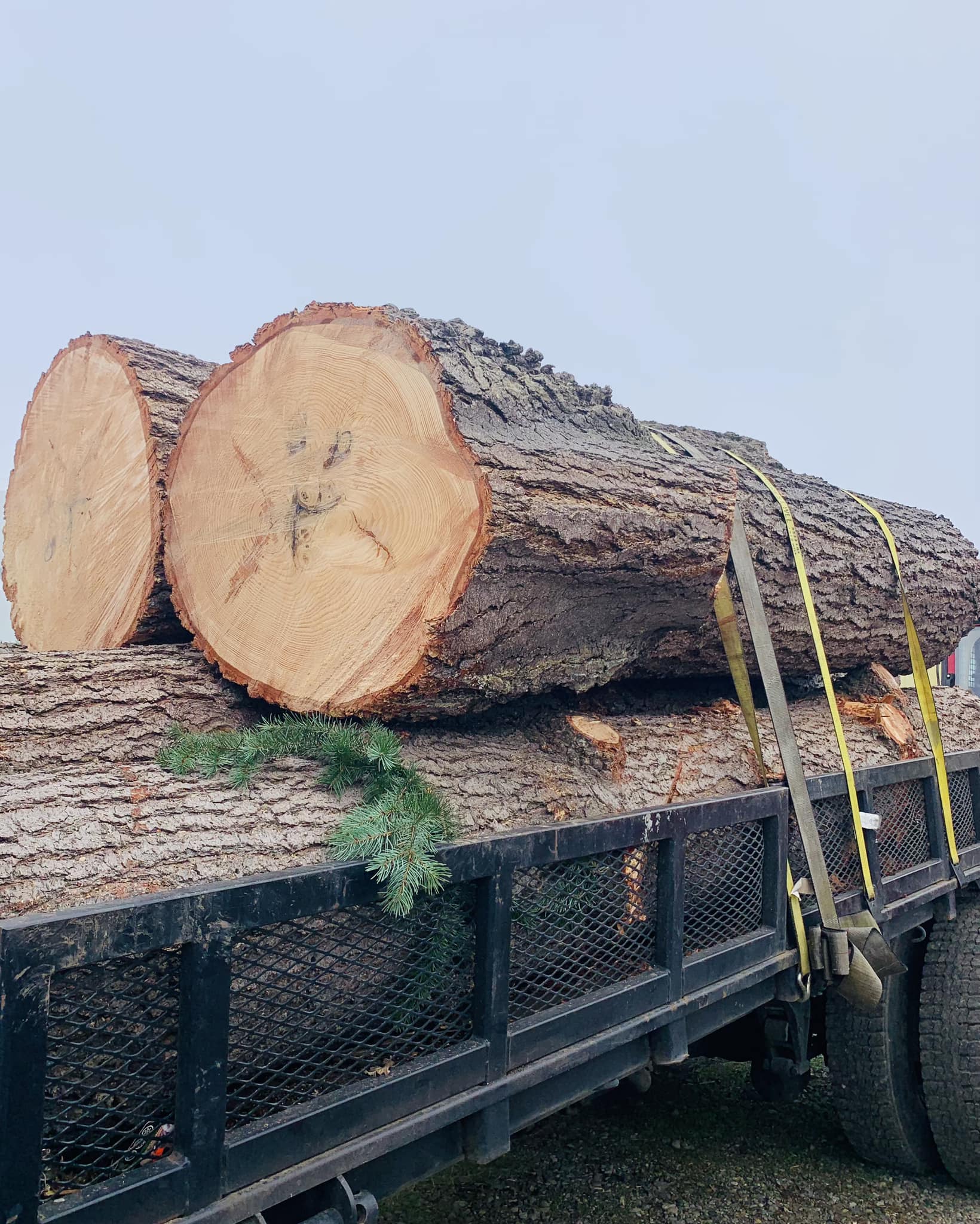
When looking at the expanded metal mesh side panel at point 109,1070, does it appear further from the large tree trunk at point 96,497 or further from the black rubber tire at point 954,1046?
the black rubber tire at point 954,1046

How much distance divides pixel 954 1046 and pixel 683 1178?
41.2 inches

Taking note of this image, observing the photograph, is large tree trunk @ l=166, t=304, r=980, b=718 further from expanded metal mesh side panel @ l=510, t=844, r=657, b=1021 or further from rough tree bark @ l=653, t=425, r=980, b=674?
expanded metal mesh side panel @ l=510, t=844, r=657, b=1021

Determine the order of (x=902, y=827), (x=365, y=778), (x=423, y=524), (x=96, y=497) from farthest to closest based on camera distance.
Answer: (x=96, y=497), (x=902, y=827), (x=423, y=524), (x=365, y=778)

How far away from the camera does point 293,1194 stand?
4.67 ft

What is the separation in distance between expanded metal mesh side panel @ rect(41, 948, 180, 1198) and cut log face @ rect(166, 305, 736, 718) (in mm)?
948

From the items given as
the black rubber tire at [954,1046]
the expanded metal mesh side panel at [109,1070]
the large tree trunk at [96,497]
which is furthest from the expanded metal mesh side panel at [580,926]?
the black rubber tire at [954,1046]

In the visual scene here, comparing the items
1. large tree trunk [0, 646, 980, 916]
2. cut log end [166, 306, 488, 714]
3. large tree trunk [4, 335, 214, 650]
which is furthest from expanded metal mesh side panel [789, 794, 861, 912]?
large tree trunk [4, 335, 214, 650]

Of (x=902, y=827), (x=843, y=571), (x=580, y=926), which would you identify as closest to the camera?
(x=580, y=926)

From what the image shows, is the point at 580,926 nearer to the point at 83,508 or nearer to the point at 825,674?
the point at 825,674

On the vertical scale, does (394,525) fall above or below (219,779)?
above

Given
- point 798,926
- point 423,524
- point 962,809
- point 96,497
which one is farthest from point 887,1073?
point 96,497

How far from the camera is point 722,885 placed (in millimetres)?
2355

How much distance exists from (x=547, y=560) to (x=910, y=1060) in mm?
2381

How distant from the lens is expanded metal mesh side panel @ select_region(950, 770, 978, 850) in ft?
11.1
